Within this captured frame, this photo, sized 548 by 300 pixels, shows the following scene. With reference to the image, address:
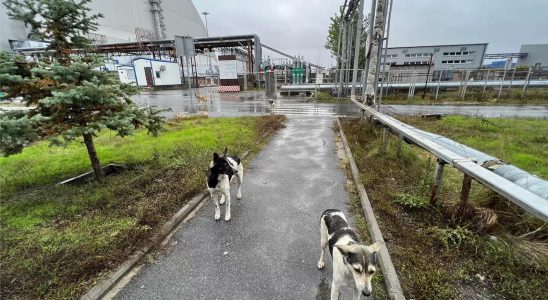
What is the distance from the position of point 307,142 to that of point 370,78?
339cm

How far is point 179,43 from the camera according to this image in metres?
11.5

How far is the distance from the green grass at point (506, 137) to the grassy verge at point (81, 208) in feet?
21.6

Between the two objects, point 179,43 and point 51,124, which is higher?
point 179,43

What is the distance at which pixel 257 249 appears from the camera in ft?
10.5

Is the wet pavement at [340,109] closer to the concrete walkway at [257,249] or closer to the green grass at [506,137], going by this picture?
the green grass at [506,137]

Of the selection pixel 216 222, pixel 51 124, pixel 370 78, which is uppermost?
pixel 370 78

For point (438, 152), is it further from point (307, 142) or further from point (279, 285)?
point (307, 142)

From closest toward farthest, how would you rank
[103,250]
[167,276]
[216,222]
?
[167,276] → [103,250] → [216,222]

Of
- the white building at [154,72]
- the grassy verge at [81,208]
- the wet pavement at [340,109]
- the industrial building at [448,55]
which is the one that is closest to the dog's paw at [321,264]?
the grassy verge at [81,208]

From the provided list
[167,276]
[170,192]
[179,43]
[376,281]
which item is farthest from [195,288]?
[179,43]

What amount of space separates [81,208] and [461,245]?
5.49 meters

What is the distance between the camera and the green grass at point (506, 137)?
5.89m

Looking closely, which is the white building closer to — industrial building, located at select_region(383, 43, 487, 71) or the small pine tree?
the small pine tree

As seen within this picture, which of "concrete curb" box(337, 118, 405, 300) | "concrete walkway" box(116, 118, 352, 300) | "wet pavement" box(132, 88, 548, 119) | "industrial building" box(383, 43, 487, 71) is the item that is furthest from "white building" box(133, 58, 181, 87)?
"industrial building" box(383, 43, 487, 71)
